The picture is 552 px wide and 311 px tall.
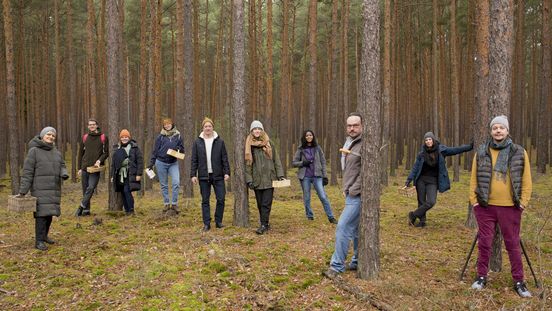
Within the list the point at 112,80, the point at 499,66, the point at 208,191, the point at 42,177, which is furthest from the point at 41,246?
the point at 499,66

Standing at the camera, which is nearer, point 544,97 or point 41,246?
point 41,246

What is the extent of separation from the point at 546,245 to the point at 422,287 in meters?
3.42

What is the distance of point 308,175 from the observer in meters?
8.97

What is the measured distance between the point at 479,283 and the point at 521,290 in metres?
0.44

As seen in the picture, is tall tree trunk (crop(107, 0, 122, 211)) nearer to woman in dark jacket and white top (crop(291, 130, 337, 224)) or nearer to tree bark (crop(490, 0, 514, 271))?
woman in dark jacket and white top (crop(291, 130, 337, 224))

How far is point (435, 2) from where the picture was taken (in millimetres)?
17328

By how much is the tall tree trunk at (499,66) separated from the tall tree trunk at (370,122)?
1.63m

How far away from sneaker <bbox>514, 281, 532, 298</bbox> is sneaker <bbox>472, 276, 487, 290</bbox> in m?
0.33

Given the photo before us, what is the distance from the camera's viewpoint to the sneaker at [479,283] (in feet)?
16.6

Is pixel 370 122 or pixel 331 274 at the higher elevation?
pixel 370 122

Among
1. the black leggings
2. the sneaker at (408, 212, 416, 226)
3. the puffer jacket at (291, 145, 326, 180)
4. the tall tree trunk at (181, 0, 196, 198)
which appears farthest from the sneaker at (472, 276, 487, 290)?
the tall tree trunk at (181, 0, 196, 198)

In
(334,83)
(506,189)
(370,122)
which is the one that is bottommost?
(506,189)

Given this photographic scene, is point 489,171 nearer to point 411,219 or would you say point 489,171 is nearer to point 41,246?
point 411,219

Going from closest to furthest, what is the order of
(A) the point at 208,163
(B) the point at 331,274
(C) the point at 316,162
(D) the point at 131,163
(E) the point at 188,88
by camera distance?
(B) the point at 331,274, (A) the point at 208,163, (C) the point at 316,162, (D) the point at 131,163, (E) the point at 188,88
